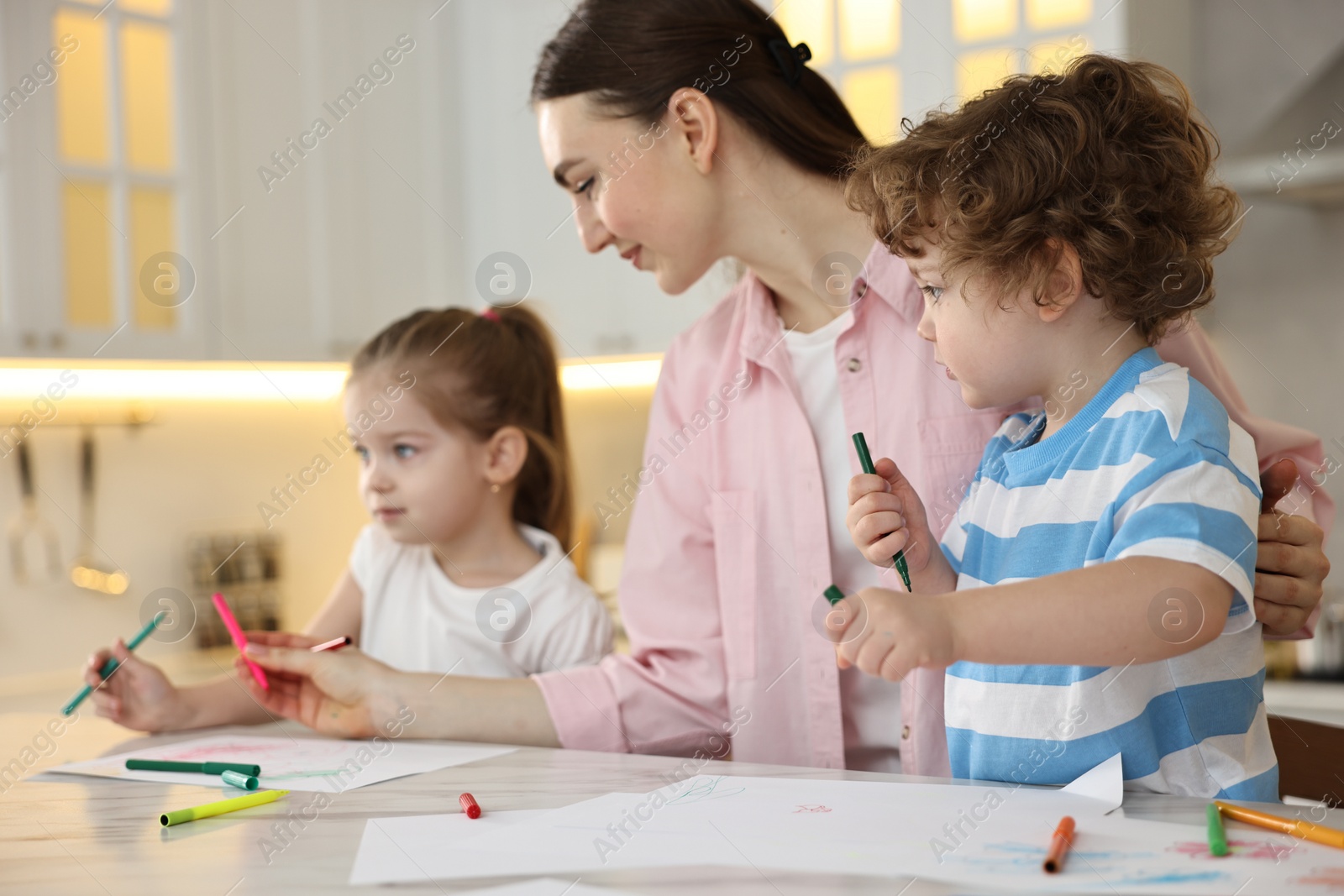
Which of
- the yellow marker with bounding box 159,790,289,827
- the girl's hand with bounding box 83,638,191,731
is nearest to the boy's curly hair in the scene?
the yellow marker with bounding box 159,790,289,827

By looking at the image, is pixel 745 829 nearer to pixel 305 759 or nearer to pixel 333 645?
pixel 305 759

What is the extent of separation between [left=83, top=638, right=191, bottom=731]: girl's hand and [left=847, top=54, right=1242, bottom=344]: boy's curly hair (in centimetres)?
86

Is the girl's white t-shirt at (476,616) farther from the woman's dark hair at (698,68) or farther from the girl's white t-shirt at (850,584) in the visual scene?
the woman's dark hair at (698,68)

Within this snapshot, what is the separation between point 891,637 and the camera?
61cm

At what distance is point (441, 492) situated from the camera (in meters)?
1.44

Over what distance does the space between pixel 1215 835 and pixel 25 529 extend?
238 centimetres

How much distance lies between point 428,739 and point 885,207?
0.63 metres

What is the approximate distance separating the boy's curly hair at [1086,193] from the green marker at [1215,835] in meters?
0.37

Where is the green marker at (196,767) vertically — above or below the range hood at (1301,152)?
below

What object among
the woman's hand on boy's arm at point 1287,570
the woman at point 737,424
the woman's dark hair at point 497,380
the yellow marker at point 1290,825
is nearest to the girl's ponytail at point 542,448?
the woman's dark hair at point 497,380

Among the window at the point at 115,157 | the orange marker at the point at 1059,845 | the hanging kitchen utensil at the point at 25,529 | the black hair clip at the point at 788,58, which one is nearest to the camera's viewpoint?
the orange marker at the point at 1059,845

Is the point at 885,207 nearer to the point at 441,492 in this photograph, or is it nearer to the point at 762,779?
the point at 762,779

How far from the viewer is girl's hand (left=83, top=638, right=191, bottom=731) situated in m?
1.15

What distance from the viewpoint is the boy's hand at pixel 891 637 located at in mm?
606
